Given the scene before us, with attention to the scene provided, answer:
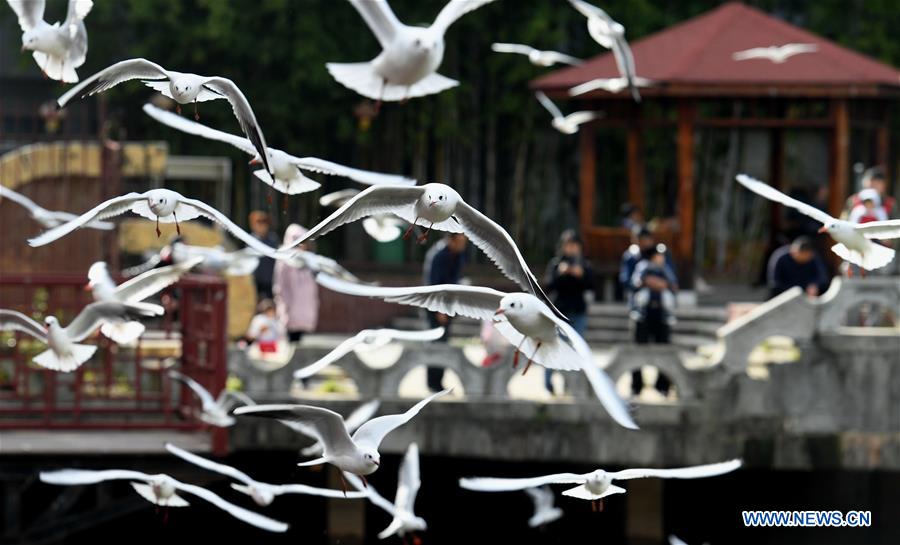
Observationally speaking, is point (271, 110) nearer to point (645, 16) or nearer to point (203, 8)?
point (203, 8)

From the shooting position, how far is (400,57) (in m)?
8.72

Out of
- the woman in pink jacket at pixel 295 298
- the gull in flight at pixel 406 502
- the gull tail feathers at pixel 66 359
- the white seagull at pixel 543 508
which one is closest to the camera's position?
the gull tail feathers at pixel 66 359

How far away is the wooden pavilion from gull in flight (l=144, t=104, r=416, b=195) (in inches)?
399

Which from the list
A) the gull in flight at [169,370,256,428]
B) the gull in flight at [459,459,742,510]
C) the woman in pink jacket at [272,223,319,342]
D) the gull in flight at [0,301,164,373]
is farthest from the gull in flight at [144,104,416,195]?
the woman in pink jacket at [272,223,319,342]

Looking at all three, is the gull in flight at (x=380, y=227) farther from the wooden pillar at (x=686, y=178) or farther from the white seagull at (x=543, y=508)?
the wooden pillar at (x=686, y=178)

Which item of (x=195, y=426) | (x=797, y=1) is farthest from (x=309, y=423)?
(x=797, y=1)

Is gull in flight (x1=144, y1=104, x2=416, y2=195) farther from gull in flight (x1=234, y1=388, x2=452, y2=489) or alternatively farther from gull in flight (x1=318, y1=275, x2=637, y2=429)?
gull in flight (x1=234, y1=388, x2=452, y2=489)

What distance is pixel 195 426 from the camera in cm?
1420

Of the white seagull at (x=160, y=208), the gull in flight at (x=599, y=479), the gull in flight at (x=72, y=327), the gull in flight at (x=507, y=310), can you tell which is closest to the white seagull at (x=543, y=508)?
the gull in flight at (x=72, y=327)

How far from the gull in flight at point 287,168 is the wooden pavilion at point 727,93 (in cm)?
1012

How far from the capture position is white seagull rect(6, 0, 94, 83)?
8516 mm

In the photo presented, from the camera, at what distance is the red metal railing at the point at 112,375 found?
14.1 meters

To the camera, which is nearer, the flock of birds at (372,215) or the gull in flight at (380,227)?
the flock of birds at (372,215)

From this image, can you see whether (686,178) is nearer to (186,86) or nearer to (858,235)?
(858,235)
